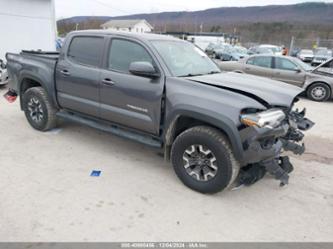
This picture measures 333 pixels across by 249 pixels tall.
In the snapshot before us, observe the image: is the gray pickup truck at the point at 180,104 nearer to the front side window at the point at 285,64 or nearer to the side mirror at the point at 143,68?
the side mirror at the point at 143,68

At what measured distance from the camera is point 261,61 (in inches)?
407

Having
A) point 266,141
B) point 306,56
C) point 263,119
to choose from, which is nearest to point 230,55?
point 306,56

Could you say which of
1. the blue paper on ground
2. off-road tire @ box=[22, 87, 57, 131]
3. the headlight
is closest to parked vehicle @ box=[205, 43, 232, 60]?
off-road tire @ box=[22, 87, 57, 131]

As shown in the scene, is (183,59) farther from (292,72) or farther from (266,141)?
(292,72)

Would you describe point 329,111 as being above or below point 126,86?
below

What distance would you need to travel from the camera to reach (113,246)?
2.56m

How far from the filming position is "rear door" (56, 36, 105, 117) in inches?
166

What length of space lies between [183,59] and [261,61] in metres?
7.24

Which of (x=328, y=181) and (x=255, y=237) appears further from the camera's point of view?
(x=328, y=181)

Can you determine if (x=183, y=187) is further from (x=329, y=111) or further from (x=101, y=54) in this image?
(x=329, y=111)

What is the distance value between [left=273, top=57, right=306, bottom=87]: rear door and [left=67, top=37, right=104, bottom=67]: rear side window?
7520mm

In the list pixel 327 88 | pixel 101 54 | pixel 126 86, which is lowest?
pixel 327 88

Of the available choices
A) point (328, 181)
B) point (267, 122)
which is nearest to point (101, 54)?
point (267, 122)

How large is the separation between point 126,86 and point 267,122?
187 cm
